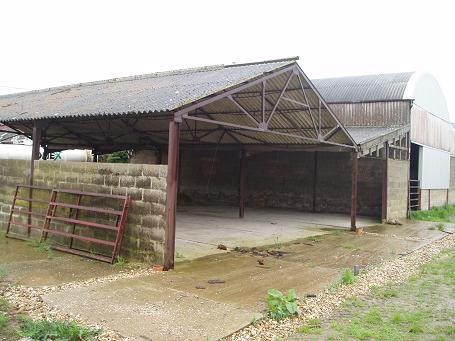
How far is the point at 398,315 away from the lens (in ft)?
16.8

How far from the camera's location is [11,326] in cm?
439

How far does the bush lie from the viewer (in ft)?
16.1

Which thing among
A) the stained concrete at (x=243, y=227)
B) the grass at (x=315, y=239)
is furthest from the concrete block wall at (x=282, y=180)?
the grass at (x=315, y=239)

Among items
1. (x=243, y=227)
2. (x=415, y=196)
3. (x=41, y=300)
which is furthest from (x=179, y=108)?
(x=415, y=196)

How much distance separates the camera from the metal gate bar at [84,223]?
7.29m

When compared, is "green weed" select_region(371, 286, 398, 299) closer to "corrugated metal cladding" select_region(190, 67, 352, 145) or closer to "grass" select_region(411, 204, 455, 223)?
"corrugated metal cladding" select_region(190, 67, 352, 145)

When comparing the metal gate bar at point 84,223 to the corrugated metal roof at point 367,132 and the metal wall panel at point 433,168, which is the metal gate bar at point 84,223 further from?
the metal wall panel at point 433,168

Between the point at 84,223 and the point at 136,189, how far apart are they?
1.19m

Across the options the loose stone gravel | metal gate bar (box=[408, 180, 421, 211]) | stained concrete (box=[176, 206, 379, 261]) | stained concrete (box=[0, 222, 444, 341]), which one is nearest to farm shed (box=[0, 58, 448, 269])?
stained concrete (box=[176, 206, 379, 261])

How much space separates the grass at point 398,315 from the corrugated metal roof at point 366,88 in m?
12.4

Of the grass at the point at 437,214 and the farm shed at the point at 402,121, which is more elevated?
Result: the farm shed at the point at 402,121

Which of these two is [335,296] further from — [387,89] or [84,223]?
[387,89]

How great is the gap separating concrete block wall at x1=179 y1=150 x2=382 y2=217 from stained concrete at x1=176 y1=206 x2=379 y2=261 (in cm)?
97

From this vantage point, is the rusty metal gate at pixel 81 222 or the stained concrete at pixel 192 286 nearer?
the stained concrete at pixel 192 286
